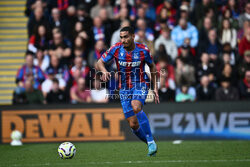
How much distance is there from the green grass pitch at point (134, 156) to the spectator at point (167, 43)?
11.4ft

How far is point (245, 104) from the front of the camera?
1302cm

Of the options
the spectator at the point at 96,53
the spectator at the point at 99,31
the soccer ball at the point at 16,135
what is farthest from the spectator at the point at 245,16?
the soccer ball at the point at 16,135

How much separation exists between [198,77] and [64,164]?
6436 mm

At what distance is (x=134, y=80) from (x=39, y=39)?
6834mm

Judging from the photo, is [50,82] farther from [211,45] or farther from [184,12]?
[211,45]

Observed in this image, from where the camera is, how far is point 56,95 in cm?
1419

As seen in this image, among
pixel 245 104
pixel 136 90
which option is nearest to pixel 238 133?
pixel 245 104

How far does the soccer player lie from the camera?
9359mm

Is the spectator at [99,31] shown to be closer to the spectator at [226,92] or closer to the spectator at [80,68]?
the spectator at [80,68]

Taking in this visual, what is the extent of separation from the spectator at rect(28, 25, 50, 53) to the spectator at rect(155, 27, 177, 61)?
3.44 metres

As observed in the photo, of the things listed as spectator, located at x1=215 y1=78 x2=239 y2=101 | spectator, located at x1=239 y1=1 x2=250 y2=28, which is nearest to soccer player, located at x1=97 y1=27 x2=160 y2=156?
spectator, located at x1=215 y1=78 x2=239 y2=101

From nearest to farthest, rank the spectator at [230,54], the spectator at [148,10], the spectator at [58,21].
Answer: the spectator at [230,54] → the spectator at [148,10] → the spectator at [58,21]

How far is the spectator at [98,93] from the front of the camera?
14000mm

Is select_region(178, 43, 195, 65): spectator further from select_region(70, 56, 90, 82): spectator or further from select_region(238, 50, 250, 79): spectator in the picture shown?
select_region(70, 56, 90, 82): spectator
